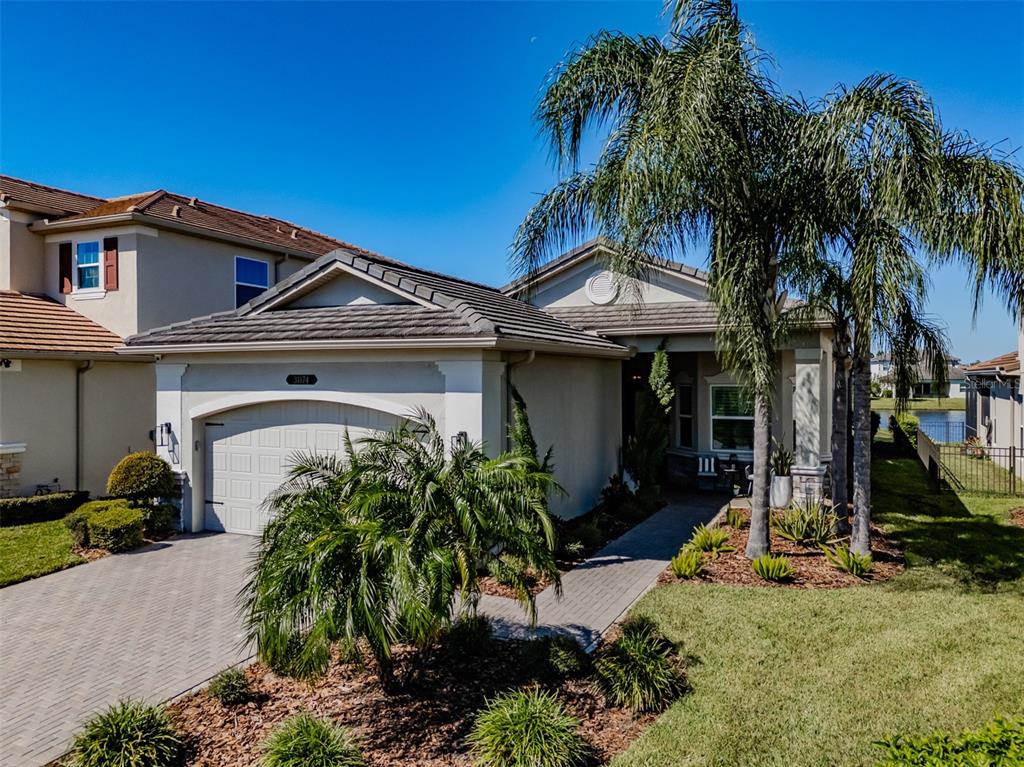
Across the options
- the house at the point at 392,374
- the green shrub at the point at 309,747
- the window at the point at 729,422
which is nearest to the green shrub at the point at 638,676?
the green shrub at the point at 309,747

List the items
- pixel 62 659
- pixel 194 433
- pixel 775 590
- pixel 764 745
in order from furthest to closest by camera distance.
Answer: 1. pixel 194 433
2. pixel 775 590
3. pixel 62 659
4. pixel 764 745

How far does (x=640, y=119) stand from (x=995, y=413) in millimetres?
20180

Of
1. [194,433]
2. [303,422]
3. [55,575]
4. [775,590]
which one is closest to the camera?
[775,590]

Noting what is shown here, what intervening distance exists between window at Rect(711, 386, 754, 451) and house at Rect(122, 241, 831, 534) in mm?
230

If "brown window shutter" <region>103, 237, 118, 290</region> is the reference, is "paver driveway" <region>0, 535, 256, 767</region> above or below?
below

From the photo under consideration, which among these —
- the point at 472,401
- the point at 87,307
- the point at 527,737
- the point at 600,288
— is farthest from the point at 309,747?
the point at 87,307

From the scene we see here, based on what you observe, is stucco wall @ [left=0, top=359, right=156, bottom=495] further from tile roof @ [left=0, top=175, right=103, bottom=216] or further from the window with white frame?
tile roof @ [left=0, top=175, right=103, bottom=216]

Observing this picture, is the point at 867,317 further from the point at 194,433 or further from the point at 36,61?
the point at 36,61

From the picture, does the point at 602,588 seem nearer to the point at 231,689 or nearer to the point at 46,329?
the point at 231,689

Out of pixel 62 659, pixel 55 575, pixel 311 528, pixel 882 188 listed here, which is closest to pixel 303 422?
pixel 55 575

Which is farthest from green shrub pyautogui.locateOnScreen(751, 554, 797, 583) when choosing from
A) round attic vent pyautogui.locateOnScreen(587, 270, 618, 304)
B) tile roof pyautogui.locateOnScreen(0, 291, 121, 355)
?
tile roof pyautogui.locateOnScreen(0, 291, 121, 355)

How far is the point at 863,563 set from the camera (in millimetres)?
8836

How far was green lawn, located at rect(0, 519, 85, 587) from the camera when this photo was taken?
941 cm

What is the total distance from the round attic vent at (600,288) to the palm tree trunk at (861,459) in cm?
729
